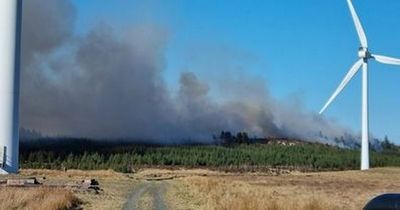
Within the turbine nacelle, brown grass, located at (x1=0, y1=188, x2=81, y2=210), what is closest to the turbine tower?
brown grass, located at (x1=0, y1=188, x2=81, y2=210)

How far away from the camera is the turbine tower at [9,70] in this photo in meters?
61.6

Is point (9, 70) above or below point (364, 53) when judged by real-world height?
below

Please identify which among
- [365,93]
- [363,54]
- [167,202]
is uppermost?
[363,54]

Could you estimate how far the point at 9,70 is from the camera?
61625 millimetres

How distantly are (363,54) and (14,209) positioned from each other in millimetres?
76650

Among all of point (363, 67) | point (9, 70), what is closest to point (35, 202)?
point (9, 70)

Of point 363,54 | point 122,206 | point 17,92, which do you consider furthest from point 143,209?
point 363,54

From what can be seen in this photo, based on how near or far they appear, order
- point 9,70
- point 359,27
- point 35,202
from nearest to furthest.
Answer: point 35,202, point 9,70, point 359,27

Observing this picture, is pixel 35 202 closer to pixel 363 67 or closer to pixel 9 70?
pixel 9 70

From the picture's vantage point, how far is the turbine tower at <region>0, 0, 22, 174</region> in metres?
61.6

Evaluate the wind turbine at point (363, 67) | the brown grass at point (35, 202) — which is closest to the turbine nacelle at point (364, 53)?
the wind turbine at point (363, 67)

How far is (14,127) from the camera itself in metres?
63.1

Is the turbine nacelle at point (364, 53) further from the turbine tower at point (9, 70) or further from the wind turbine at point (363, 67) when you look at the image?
the turbine tower at point (9, 70)

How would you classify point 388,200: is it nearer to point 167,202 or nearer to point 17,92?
point 167,202
